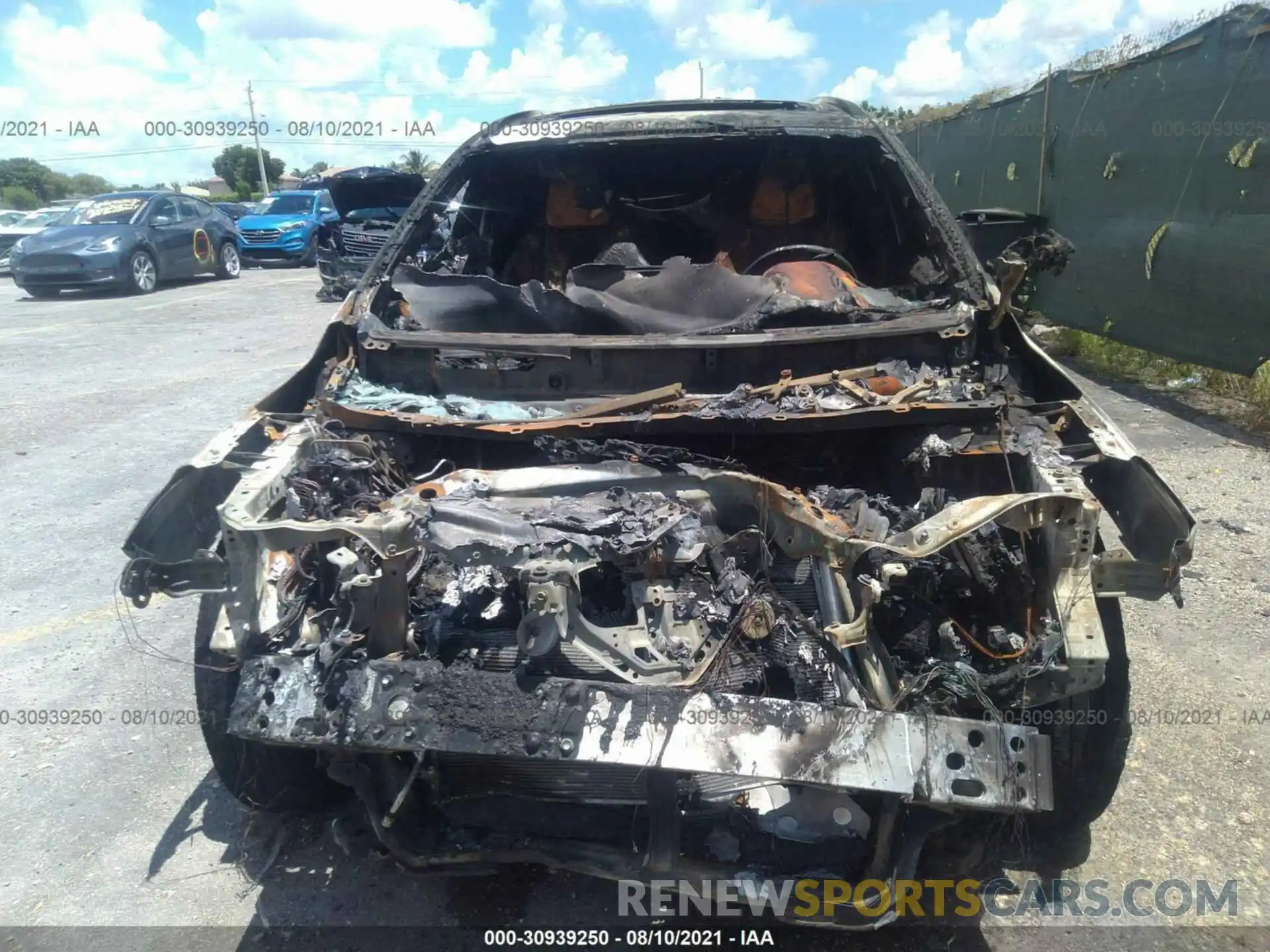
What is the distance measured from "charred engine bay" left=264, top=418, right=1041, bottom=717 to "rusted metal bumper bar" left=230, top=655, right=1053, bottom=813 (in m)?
0.10

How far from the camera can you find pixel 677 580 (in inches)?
86.5

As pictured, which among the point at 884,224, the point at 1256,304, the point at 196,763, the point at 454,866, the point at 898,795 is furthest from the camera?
the point at 1256,304

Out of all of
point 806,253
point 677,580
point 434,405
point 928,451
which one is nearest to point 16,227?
point 434,405

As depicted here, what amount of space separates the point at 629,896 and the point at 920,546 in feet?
3.83

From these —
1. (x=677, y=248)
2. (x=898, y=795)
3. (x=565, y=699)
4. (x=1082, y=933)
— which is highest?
(x=677, y=248)

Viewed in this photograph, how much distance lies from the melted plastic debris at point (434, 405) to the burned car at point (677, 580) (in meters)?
0.02

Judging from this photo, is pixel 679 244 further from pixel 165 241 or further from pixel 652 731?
pixel 165 241

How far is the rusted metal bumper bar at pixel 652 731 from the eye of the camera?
5.90 feet

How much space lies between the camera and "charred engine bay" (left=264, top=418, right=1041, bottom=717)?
2033mm

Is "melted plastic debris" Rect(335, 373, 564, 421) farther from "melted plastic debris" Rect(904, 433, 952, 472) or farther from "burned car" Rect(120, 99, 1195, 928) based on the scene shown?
"melted plastic debris" Rect(904, 433, 952, 472)

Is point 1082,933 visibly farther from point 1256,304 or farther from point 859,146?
point 1256,304

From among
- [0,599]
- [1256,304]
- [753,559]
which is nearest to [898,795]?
[753,559]

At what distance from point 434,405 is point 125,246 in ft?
41.3

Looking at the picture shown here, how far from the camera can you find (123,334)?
9.89 meters
